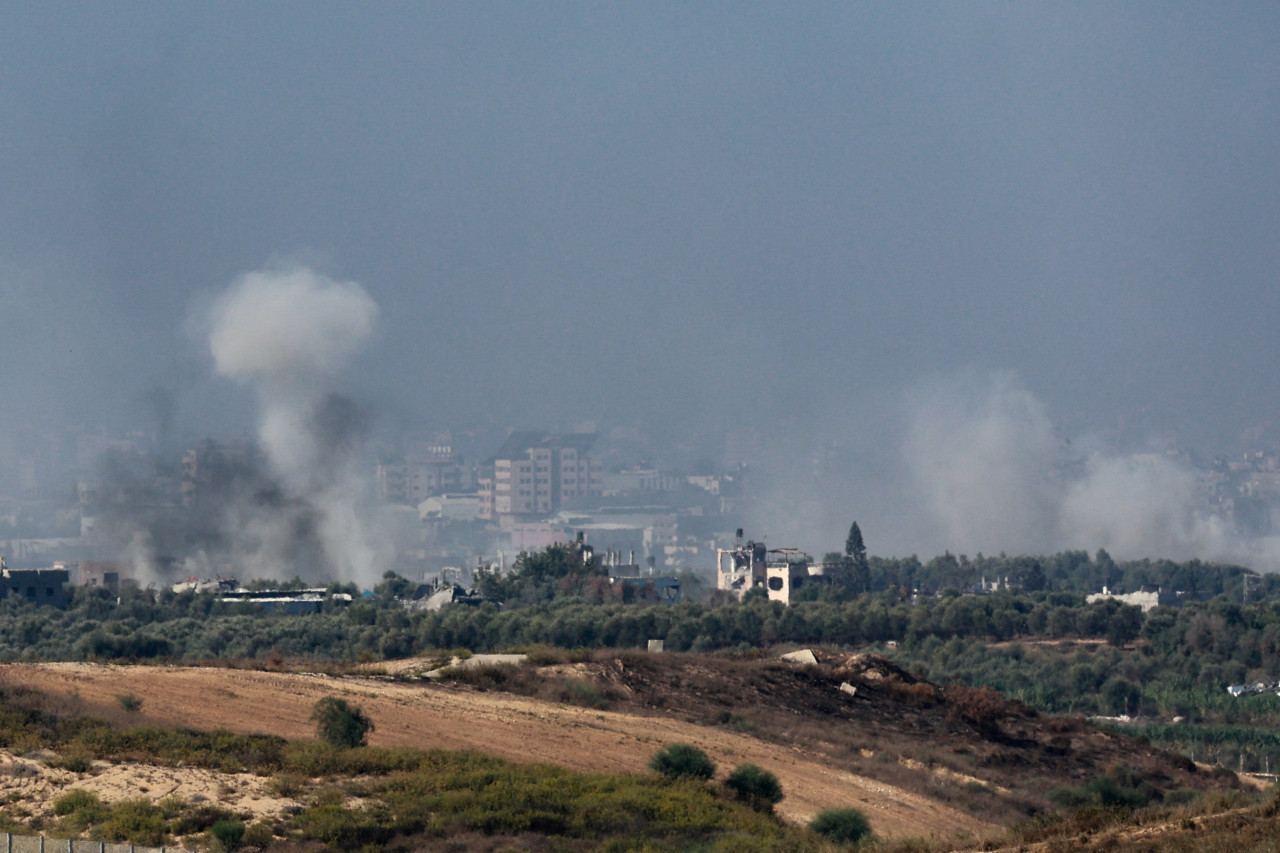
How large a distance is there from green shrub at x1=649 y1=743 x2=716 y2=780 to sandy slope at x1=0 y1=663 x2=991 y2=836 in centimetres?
82

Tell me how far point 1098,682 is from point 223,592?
50605mm

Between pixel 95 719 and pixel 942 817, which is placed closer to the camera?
pixel 95 719

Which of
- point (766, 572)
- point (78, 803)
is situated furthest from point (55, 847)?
point (766, 572)

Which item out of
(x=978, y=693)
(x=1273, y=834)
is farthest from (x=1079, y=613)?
(x=1273, y=834)

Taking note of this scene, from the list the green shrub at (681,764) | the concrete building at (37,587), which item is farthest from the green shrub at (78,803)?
the concrete building at (37,587)

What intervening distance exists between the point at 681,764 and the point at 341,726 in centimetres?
527

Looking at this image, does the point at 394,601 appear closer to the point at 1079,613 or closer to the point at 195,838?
the point at 1079,613

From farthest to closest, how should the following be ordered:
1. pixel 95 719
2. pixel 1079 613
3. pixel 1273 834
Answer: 1. pixel 1079 613
2. pixel 95 719
3. pixel 1273 834

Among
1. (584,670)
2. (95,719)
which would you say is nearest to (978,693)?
(584,670)

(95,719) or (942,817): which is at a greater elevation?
(95,719)

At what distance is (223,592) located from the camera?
99062 mm

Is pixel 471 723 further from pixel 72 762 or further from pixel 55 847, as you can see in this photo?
pixel 55 847

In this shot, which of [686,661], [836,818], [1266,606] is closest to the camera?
[836,818]

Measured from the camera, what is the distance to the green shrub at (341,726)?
26.9 metres
